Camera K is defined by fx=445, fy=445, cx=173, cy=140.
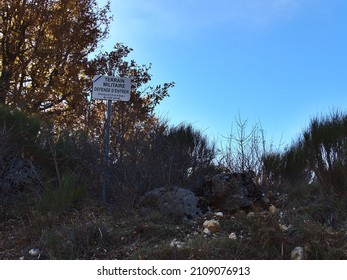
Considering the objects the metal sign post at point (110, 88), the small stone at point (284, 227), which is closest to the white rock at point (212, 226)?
the small stone at point (284, 227)

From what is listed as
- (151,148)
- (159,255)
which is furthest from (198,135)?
(159,255)

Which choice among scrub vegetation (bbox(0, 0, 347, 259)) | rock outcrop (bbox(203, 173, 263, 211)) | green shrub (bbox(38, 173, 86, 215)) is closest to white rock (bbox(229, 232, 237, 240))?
scrub vegetation (bbox(0, 0, 347, 259))

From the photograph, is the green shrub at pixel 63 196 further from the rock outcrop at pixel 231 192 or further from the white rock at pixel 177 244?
the white rock at pixel 177 244

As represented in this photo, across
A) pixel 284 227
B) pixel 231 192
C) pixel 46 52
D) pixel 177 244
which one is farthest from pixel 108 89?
pixel 46 52

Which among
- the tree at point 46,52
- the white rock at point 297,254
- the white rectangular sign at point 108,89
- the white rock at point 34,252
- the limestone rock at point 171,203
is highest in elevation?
the tree at point 46,52

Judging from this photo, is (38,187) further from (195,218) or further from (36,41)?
(36,41)

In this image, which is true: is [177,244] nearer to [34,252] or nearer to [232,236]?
[232,236]

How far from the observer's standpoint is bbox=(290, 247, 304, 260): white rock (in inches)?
158

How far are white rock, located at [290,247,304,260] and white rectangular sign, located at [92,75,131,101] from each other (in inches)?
163

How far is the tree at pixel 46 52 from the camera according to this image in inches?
588

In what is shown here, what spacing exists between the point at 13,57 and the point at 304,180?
36.2ft

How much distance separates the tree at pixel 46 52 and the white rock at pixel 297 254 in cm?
1140

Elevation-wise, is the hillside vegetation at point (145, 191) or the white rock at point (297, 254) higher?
the hillside vegetation at point (145, 191)

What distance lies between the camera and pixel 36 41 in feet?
49.8
